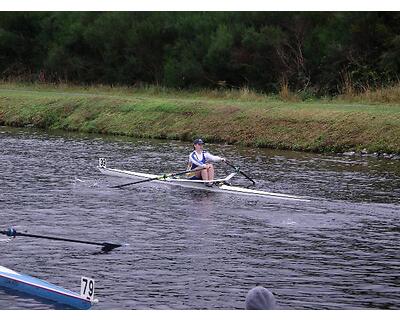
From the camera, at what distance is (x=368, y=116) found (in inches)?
1606

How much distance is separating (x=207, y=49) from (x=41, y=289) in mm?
49292

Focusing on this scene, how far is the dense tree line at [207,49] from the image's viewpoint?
5450 cm

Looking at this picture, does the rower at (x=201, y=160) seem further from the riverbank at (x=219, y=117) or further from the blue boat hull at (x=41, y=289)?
the blue boat hull at (x=41, y=289)

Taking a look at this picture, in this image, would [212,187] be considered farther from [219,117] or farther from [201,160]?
[219,117]

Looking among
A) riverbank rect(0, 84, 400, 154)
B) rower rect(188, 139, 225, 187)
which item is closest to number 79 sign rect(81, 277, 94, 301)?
rower rect(188, 139, 225, 187)

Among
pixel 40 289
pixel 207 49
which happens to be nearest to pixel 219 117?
pixel 207 49

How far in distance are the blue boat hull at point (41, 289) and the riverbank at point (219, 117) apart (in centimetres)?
2438

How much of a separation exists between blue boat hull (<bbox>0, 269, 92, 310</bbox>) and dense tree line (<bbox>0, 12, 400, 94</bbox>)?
36065 millimetres

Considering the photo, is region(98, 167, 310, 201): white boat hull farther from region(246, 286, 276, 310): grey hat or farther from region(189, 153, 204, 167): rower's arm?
region(246, 286, 276, 310): grey hat

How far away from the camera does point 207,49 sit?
63875 millimetres

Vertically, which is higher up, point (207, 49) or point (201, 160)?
point (207, 49)

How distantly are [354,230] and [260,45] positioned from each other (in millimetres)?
38543

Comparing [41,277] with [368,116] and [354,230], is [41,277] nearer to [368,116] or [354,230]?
[354,230]

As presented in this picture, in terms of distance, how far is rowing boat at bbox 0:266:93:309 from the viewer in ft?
50.0
